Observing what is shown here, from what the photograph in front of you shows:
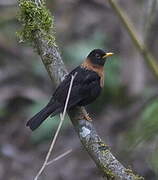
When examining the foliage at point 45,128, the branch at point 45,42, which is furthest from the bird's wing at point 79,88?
the foliage at point 45,128

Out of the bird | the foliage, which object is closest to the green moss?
the bird

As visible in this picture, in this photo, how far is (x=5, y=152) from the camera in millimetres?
8148

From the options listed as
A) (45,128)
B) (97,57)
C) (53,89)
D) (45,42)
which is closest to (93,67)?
(97,57)

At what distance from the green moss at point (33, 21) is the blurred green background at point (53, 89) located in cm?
258

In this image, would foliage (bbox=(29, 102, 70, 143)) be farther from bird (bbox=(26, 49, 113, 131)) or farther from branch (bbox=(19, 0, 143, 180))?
branch (bbox=(19, 0, 143, 180))

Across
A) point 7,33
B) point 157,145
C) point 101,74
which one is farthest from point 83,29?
point 157,145

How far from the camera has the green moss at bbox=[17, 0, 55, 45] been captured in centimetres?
406

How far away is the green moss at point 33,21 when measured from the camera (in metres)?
4.06

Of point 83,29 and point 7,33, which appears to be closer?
point 7,33

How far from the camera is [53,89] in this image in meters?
9.71

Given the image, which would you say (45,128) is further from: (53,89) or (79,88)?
(79,88)

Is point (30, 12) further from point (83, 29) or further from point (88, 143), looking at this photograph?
point (83, 29)

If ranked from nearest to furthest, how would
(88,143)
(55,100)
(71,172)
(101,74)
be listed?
(88,143) < (55,100) < (101,74) < (71,172)

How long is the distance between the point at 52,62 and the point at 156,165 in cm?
90
